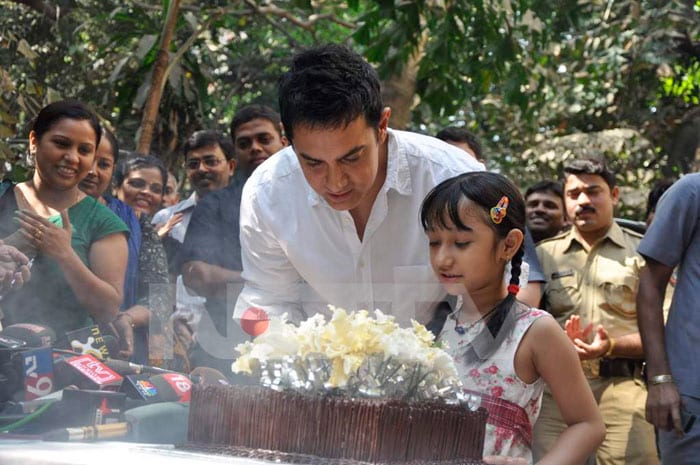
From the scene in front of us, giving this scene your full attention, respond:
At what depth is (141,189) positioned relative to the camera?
572 cm

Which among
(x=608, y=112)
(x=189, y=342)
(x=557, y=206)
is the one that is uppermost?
(x=608, y=112)

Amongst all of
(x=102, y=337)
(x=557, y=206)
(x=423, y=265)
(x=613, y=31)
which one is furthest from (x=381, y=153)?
(x=613, y=31)

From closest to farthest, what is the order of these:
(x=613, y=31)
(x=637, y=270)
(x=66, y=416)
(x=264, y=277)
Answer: (x=66, y=416) → (x=264, y=277) → (x=637, y=270) → (x=613, y=31)

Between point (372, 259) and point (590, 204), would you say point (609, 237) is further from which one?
point (372, 259)

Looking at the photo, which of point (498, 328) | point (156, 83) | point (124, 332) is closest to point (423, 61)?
point (156, 83)

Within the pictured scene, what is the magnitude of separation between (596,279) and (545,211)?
1.08m

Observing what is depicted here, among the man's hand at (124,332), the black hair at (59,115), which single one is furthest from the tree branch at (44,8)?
the man's hand at (124,332)

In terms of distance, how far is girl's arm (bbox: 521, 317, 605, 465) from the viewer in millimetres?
2486

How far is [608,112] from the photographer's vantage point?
13.0m

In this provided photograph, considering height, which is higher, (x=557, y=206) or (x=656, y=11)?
(x=656, y=11)

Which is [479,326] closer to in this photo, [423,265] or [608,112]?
[423,265]

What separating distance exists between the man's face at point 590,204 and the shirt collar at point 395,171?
8.17 feet

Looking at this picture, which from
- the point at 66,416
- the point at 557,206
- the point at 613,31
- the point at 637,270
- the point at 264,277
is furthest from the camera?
the point at 613,31

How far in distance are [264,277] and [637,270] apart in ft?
8.93
